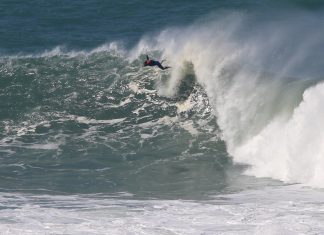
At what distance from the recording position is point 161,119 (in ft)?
98.9

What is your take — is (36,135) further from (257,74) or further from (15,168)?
(257,74)

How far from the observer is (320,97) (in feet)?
88.9

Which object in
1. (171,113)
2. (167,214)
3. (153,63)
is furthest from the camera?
(171,113)

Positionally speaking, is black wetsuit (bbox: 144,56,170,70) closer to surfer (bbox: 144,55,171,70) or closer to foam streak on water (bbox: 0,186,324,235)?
surfer (bbox: 144,55,171,70)

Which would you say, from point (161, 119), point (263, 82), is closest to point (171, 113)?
point (161, 119)

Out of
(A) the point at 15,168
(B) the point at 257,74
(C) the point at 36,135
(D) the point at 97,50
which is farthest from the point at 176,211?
(D) the point at 97,50

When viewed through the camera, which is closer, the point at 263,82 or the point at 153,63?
the point at 153,63

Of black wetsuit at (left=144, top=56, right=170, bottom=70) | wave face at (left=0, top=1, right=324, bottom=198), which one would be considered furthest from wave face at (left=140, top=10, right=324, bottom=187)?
black wetsuit at (left=144, top=56, right=170, bottom=70)

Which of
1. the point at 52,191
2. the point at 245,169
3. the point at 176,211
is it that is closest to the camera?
the point at 176,211

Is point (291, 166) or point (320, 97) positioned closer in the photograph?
point (291, 166)

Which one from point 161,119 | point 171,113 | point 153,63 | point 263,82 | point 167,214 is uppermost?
point 153,63

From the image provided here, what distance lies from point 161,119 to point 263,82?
3.98m

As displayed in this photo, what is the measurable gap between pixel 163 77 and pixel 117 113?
2.82 meters

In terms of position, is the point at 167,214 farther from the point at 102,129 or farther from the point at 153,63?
the point at 153,63
